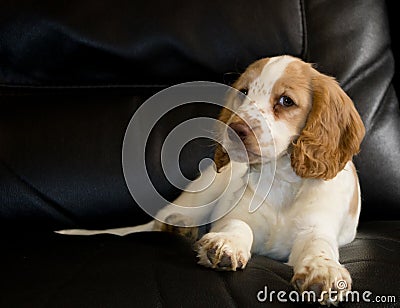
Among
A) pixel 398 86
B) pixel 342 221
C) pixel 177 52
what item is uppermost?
pixel 177 52

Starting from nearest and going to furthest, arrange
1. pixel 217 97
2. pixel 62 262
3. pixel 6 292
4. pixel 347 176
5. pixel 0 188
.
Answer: pixel 6 292 → pixel 62 262 → pixel 347 176 → pixel 0 188 → pixel 217 97

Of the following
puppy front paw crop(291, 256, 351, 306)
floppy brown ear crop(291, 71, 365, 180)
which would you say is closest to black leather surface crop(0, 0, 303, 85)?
floppy brown ear crop(291, 71, 365, 180)

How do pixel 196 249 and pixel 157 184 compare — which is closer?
pixel 196 249

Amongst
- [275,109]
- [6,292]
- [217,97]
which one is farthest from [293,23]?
[6,292]

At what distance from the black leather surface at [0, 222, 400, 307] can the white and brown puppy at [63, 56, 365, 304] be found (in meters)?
0.08

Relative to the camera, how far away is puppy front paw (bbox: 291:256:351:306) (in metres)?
1.19

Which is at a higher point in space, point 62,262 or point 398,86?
point 398,86

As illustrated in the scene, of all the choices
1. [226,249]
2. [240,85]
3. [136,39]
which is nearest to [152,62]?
[136,39]

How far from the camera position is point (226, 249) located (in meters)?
1.32

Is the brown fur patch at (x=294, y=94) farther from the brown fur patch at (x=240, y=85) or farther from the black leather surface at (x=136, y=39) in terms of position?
the black leather surface at (x=136, y=39)

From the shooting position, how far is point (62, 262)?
137 cm

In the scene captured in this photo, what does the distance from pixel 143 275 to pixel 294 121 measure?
19.8 inches

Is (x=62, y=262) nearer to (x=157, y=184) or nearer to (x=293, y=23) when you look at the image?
(x=157, y=184)

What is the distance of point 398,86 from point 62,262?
111 cm
